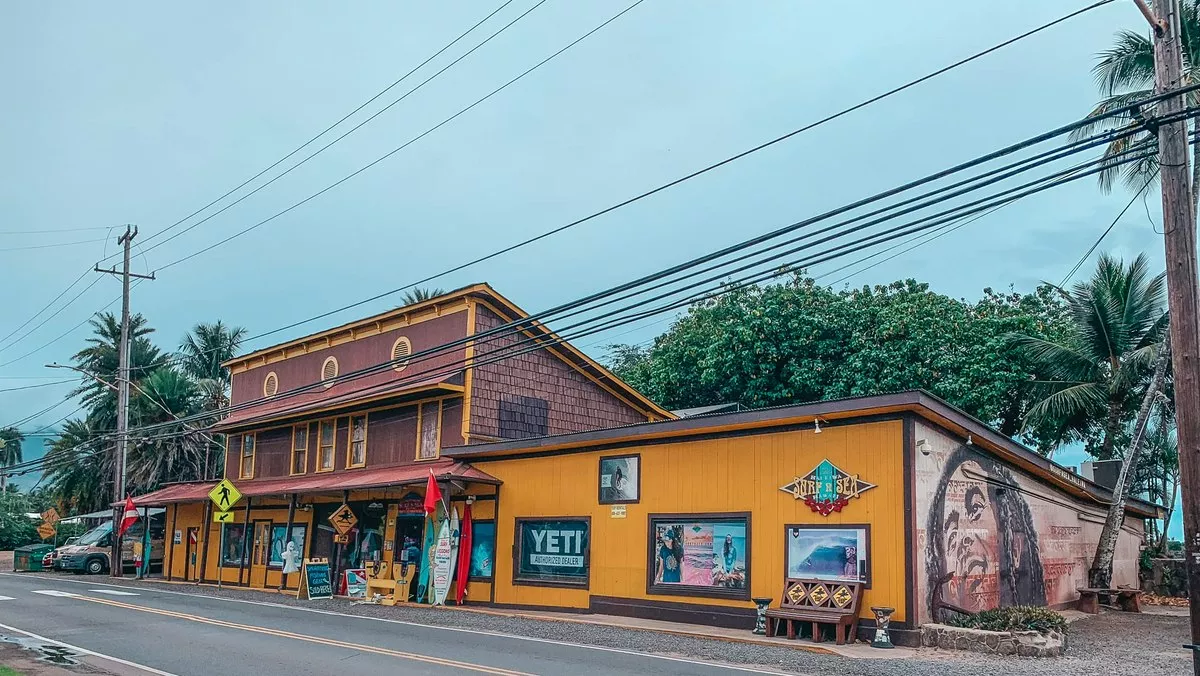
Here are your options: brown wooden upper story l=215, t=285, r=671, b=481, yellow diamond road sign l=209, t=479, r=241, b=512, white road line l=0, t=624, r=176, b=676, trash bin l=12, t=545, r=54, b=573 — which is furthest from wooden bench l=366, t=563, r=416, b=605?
trash bin l=12, t=545, r=54, b=573

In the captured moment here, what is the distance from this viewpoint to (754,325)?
34.8 metres

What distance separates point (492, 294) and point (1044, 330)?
723 inches

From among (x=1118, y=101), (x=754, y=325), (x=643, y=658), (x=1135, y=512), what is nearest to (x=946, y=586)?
(x=643, y=658)

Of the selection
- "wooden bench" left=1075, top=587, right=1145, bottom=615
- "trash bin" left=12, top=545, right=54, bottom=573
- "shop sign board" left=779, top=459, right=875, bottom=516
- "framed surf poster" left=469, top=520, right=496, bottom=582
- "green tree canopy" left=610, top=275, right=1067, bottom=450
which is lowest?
"trash bin" left=12, top=545, right=54, bottom=573

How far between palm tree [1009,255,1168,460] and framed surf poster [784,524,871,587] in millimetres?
12853

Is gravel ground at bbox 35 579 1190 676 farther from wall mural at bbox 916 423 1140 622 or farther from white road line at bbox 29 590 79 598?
white road line at bbox 29 590 79 598

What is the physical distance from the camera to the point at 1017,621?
14.2 m

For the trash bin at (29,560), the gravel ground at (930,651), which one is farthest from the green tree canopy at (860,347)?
the trash bin at (29,560)

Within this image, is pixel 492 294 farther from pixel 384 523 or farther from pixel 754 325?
pixel 754 325

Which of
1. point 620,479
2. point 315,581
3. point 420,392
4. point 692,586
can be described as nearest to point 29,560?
point 315,581

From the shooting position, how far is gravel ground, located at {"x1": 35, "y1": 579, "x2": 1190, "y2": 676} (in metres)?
12.4

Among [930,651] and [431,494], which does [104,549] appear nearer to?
[431,494]

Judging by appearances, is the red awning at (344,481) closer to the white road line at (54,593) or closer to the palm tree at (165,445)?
the white road line at (54,593)

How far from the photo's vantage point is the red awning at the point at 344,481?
2241 cm
